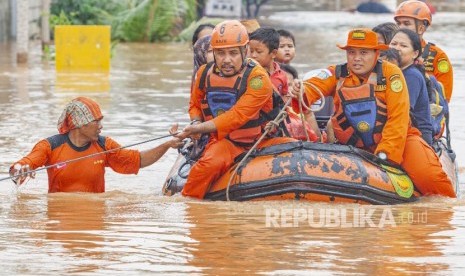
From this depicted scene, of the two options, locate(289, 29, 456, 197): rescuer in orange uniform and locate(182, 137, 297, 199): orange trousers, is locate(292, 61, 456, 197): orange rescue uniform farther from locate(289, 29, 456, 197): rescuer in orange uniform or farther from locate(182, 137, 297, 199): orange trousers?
locate(182, 137, 297, 199): orange trousers

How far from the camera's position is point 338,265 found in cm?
850

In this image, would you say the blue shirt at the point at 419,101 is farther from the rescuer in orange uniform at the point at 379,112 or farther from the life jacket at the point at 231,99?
the life jacket at the point at 231,99

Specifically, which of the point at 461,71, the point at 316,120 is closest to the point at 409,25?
the point at 316,120

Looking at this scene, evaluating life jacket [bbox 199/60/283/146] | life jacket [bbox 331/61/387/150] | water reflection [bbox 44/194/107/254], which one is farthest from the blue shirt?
water reflection [bbox 44/194/107/254]

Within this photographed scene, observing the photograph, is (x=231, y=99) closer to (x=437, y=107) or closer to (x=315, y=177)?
(x=315, y=177)

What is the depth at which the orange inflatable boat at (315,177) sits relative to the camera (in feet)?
36.4

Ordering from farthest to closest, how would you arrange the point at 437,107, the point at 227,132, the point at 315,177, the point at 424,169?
the point at 437,107, the point at 424,169, the point at 227,132, the point at 315,177

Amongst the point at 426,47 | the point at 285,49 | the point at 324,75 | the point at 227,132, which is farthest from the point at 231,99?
the point at 426,47

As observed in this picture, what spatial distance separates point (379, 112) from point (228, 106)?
3.99 ft

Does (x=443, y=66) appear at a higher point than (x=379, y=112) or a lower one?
higher

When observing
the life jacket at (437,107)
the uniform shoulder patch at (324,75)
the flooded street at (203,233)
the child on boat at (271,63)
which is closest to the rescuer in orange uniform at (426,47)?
the life jacket at (437,107)

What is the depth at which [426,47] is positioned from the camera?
1412cm

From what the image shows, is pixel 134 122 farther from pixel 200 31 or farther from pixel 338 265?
pixel 338 265

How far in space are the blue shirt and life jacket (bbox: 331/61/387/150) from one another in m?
0.50
